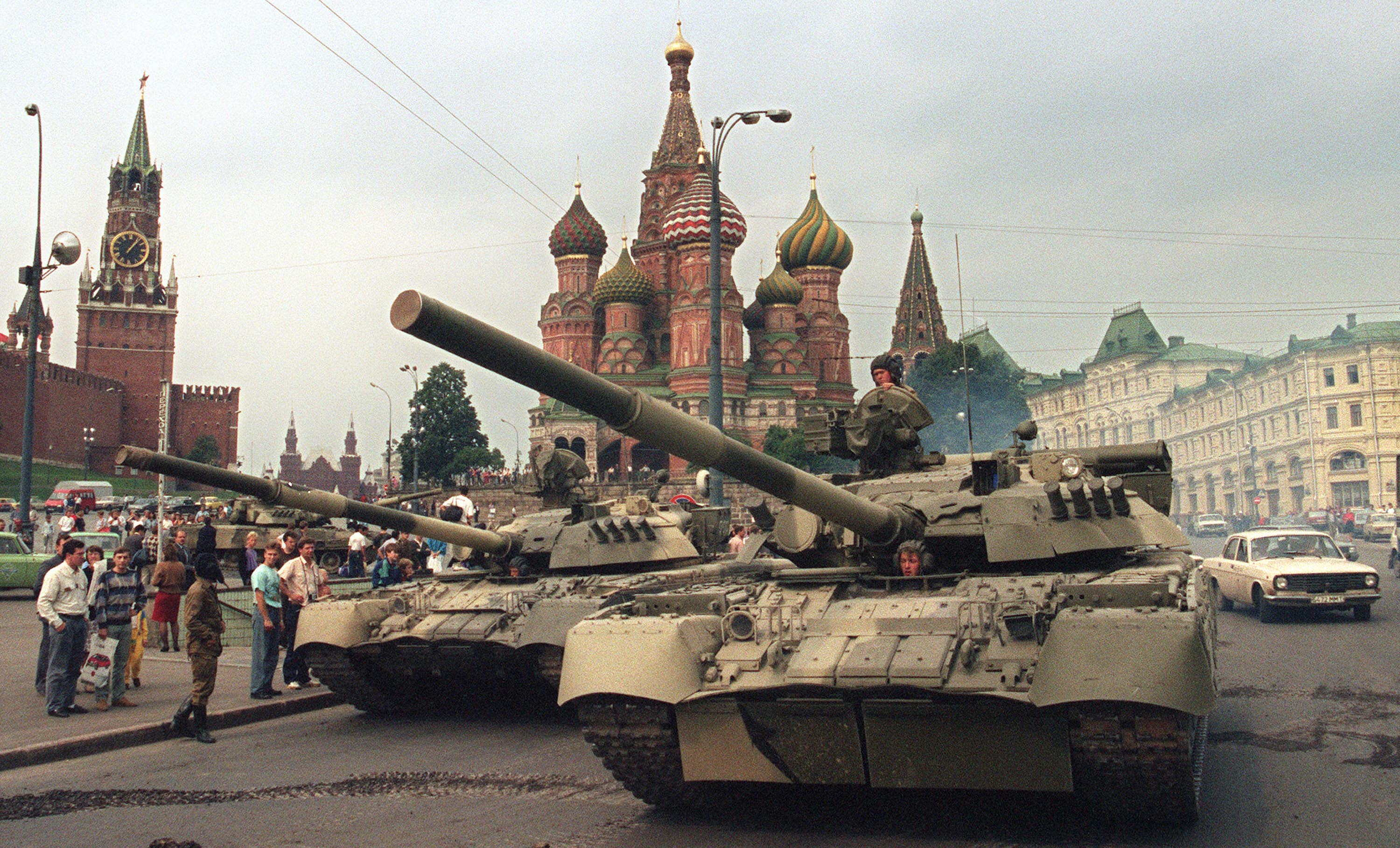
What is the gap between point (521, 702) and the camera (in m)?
11.7

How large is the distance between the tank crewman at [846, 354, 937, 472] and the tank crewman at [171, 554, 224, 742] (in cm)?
511

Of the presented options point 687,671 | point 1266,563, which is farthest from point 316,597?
point 1266,563

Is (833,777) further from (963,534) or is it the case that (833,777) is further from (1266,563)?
(1266,563)

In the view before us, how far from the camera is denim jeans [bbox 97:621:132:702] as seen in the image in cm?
1077

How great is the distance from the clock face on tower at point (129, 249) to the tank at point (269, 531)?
77911 millimetres

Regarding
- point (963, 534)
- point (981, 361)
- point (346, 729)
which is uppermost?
point (981, 361)

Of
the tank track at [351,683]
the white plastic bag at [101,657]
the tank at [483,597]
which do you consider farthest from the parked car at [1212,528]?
the white plastic bag at [101,657]

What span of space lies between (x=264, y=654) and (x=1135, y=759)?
857 centimetres

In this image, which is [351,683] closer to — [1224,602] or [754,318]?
[1224,602]

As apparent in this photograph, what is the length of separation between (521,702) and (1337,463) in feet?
133

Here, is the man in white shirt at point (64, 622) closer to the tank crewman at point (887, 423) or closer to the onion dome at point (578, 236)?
the tank crewman at point (887, 423)

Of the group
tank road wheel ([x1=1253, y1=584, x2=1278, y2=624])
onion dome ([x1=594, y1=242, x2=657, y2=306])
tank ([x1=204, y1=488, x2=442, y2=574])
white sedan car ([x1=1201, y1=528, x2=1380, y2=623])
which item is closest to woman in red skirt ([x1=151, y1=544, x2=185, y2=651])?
tank ([x1=204, y1=488, x2=442, y2=574])

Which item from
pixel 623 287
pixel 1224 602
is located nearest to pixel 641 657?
pixel 1224 602

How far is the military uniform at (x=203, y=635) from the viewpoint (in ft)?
31.3
